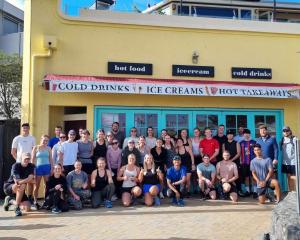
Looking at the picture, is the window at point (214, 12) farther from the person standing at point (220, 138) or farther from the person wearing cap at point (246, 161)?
the person wearing cap at point (246, 161)

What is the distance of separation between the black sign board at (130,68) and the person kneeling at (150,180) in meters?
2.71

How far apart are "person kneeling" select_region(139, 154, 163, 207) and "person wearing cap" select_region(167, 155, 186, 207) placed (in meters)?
0.25

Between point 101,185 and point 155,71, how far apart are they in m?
3.74

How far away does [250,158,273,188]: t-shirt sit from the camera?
994 cm

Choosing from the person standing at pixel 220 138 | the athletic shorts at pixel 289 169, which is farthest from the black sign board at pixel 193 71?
the athletic shorts at pixel 289 169

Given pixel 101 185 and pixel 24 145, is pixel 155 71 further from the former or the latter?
pixel 24 145

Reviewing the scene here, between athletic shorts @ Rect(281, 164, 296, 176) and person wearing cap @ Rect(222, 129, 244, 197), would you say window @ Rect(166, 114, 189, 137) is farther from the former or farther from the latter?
athletic shorts @ Rect(281, 164, 296, 176)

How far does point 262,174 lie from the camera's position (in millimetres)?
9945

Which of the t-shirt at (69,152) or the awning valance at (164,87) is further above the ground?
the awning valance at (164,87)

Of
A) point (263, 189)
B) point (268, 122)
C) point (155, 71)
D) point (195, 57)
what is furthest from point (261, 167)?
point (155, 71)

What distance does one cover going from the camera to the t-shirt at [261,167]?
994 cm

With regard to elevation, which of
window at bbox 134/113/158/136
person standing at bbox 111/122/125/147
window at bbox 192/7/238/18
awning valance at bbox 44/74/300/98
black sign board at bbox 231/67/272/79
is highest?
window at bbox 192/7/238/18

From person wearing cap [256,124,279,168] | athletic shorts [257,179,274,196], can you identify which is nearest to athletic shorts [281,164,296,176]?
person wearing cap [256,124,279,168]

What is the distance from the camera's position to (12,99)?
61.2 feet
